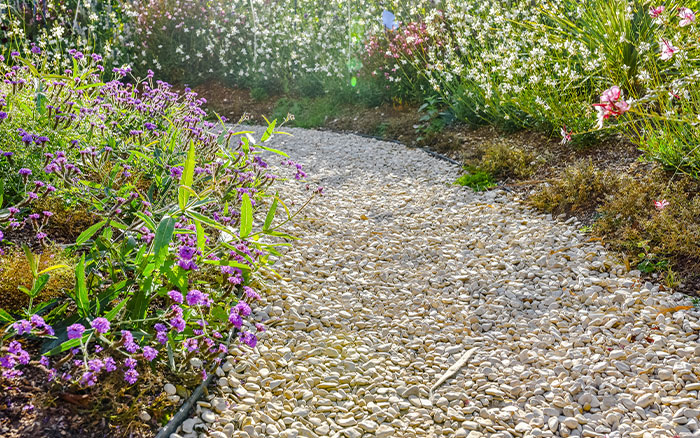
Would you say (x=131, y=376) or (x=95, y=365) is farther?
(x=131, y=376)

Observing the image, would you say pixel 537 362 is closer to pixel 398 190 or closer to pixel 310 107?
pixel 398 190

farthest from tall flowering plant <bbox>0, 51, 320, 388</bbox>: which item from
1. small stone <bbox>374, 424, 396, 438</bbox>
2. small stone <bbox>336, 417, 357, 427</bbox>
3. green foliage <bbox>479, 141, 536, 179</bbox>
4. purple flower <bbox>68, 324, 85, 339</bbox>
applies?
green foliage <bbox>479, 141, 536, 179</bbox>

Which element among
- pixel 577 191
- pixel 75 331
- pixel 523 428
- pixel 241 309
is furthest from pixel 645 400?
pixel 75 331

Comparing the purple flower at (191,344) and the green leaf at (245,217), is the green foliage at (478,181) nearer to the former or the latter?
the green leaf at (245,217)

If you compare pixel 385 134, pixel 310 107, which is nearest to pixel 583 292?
pixel 385 134

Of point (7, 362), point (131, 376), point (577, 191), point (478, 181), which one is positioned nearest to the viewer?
point (7, 362)

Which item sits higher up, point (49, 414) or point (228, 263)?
point (228, 263)

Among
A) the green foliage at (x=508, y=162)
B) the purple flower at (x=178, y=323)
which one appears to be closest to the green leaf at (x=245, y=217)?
the purple flower at (x=178, y=323)

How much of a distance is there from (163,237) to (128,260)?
515 millimetres

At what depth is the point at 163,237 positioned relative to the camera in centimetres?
194

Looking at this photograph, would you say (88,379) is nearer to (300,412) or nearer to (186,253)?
(186,253)

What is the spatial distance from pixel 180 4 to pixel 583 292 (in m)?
8.10

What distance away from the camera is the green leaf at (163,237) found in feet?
6.32

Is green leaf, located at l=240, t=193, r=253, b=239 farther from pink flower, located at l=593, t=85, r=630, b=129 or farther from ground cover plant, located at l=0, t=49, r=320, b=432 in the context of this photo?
pink flower, located at l=593, t=85, r=630, b=129
